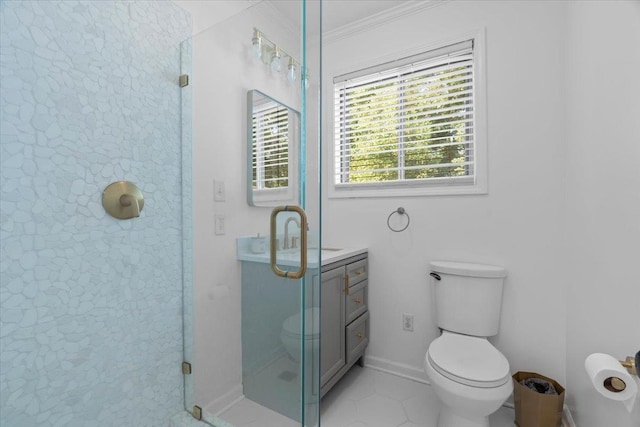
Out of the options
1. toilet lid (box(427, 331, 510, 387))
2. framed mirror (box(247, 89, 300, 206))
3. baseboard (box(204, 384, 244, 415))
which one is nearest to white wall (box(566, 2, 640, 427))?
toilet lid (box(427, 331, 510, 387))

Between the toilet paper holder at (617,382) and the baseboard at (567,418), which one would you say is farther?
the baseboard at (567,418)

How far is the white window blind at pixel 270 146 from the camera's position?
1151 mm

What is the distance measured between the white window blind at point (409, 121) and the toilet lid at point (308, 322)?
4.24 ft

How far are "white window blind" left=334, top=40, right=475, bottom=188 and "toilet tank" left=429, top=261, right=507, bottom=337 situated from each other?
1.99ft

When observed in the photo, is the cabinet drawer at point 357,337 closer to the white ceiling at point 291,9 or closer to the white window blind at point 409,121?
the white window blind at point 409,121

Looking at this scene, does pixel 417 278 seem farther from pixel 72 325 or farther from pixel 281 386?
pixel 72 325

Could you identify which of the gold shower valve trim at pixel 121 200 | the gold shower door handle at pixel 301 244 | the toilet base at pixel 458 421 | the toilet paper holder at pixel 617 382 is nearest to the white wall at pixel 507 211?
the toilet base at pixel 458 421

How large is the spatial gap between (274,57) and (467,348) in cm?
167

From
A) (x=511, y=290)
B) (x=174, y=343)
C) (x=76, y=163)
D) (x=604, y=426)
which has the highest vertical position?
(x=76, y=163)

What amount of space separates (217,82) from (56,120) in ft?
2.10

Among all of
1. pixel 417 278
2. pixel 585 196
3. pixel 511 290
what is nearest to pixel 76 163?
pixel 417 278

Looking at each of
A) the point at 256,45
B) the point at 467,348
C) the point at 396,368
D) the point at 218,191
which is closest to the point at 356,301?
the point at 396,368

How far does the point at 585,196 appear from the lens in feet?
4.28

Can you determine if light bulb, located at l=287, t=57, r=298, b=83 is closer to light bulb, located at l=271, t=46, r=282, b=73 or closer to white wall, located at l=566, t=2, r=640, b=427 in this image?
light bulb, located at l=271, t=46, r=282, b=73
